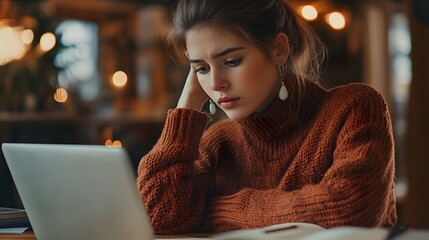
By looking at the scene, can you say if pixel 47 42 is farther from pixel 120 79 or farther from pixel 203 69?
pixel 203 69

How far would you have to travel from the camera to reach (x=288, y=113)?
125cm

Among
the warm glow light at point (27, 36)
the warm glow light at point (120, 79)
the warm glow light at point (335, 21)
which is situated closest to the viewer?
the warm glow light at point (335, 21)

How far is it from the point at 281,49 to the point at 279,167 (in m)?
0.21

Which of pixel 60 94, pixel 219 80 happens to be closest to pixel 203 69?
pixel 219 80

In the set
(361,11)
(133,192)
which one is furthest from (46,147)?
(361,11)

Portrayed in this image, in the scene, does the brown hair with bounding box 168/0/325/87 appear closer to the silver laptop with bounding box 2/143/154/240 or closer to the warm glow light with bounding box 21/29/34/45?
the silver laptop with bounding box 2/143/154/240

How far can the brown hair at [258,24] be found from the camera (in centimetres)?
124

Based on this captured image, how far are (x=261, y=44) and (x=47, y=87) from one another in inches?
98.8

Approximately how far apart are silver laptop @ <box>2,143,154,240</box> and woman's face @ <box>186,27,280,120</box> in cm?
34

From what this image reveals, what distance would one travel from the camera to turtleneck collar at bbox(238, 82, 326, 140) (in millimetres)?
1242

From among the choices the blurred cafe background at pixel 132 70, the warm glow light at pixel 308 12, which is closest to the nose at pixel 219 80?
the blurred cafe background at pixel 132 70

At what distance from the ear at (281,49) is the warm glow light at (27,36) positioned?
2.53 metres

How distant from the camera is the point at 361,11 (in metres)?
4.21

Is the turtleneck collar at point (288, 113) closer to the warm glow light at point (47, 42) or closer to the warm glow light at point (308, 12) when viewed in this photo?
the warm glow light at point (308, 12)
